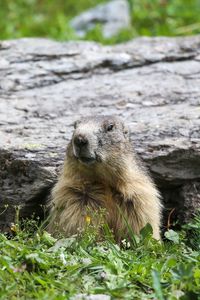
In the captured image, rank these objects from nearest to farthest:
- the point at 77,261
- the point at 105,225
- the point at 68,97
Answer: the point at 77,261, the point at 105,225, the point at 68,97

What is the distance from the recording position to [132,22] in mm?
12938

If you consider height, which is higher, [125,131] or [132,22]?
[132,22]

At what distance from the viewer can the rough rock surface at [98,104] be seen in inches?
289

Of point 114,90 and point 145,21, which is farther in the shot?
point 145,21

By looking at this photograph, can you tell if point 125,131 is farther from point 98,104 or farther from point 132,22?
point 132,22

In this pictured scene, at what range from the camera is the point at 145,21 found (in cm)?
1272

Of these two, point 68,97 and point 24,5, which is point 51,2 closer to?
point 24,5

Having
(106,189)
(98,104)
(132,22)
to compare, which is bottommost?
(106,189)

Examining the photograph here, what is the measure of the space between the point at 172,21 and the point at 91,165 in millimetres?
6163

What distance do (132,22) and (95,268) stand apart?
7917mm

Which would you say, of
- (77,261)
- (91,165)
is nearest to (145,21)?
(91,165)

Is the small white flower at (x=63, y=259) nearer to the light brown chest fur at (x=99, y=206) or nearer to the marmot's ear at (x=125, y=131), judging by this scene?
the light brown chest fur at (x=99, y=206)

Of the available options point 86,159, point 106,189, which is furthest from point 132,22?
point 86,159

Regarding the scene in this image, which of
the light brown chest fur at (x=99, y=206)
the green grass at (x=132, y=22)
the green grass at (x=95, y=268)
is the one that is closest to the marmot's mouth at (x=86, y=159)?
the light brown chest fur at (x=99, y=206)
